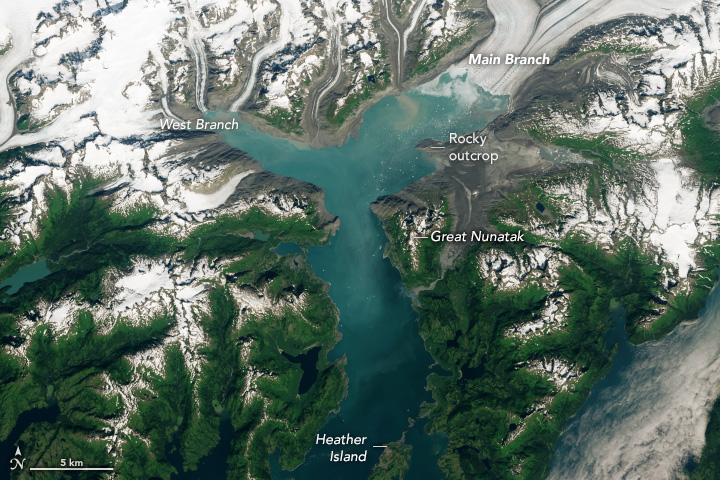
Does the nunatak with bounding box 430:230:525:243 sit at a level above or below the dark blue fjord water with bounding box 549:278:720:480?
above

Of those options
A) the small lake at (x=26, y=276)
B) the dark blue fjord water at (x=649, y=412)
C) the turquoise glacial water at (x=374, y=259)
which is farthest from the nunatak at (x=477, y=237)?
the small lake at (x=26, y=276)

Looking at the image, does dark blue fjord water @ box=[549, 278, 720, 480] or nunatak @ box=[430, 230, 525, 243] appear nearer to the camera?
dark blue fjord water @ box=[549, 278, 720, 480]

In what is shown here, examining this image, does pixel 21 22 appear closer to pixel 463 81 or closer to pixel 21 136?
pixel 21 136

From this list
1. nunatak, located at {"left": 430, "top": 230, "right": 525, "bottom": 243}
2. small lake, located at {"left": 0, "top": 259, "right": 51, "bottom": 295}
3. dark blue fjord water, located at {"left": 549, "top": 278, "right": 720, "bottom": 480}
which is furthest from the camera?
small lake, located at {"left": 0, "top": 259, "right": 51, "bottom": 295}

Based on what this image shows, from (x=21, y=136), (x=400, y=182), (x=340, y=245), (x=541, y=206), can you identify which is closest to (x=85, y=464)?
(x=340, y=245)

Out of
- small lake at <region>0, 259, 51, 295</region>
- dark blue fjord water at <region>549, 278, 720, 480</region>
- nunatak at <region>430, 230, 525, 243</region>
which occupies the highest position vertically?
nunatak at <region>430, 230, 525, 243</region>

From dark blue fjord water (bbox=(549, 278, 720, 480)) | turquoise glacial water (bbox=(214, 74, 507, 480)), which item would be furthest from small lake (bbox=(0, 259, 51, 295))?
dark blue fjord water (bbox=(549, 278, 720, 480))

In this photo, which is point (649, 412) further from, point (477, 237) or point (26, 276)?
point (26, 276)

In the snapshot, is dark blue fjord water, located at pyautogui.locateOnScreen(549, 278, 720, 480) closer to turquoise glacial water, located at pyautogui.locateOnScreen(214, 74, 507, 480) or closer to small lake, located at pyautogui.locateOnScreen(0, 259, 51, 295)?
turquoise glacial water, located at pyautogui.locateOnScreen(214, 74, 507, 480)
